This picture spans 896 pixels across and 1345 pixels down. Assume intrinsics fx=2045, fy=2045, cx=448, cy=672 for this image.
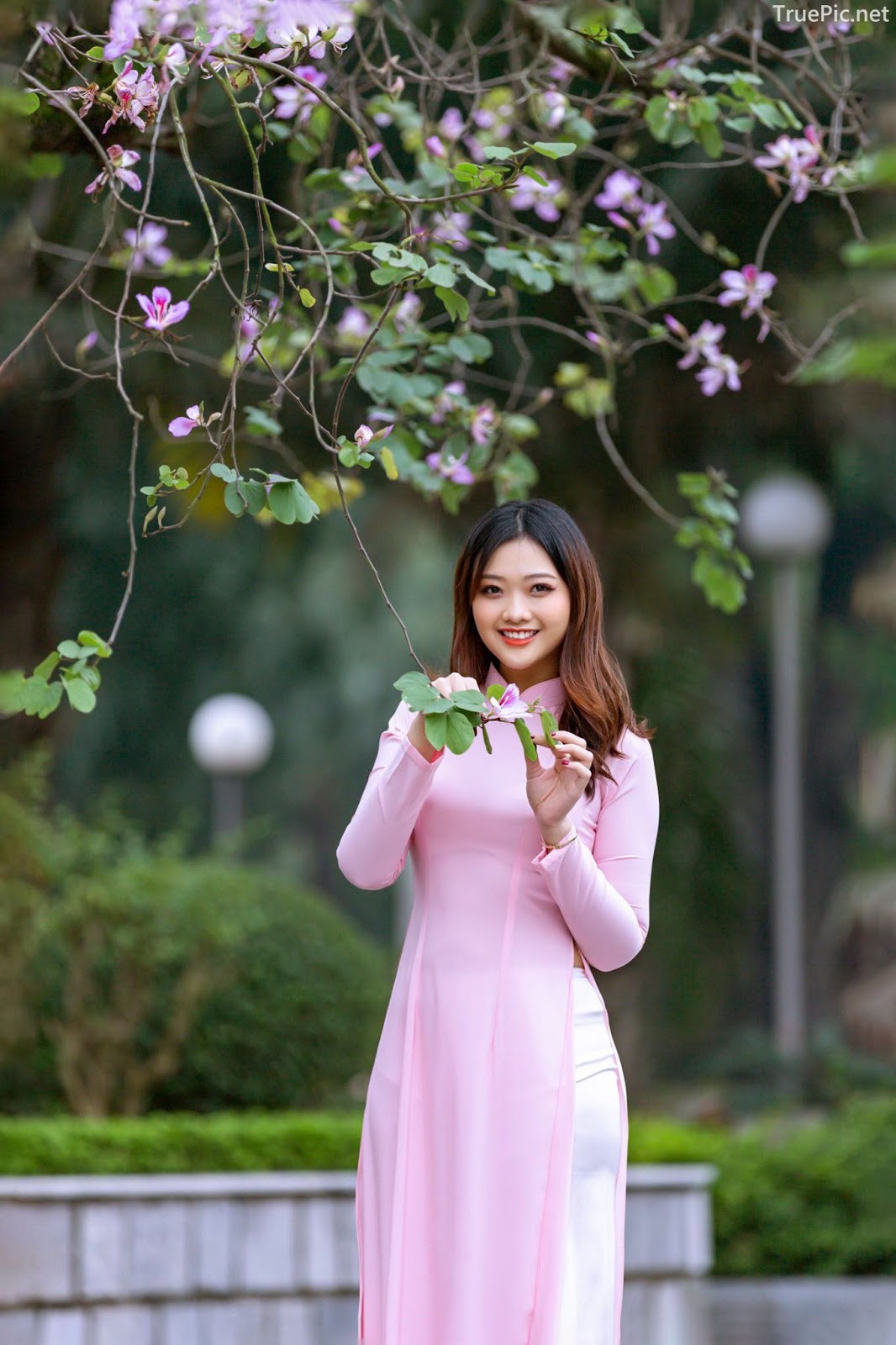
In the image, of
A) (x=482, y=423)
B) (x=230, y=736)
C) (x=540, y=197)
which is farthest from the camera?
(x=230, y=736)

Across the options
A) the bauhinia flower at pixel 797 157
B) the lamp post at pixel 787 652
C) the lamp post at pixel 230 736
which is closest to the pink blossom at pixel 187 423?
the bauhinia flower at pixel 797 157

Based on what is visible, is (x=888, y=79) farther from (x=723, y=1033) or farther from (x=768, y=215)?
(x=723, y=1033)

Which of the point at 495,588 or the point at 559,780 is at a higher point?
the point at 495,588

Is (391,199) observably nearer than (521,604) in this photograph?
No

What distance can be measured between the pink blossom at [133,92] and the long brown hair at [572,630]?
797 millimetres

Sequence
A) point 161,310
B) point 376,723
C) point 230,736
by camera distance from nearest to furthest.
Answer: point 161,310, point 230,736, point 376,723

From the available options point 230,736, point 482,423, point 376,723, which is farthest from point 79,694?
point 376,723

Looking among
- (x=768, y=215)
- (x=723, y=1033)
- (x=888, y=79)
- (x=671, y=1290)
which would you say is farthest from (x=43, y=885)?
(x=723, y=1033)

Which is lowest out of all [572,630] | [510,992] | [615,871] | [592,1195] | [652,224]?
[592,1195]

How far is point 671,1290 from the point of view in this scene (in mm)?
6645

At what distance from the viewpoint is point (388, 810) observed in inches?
108

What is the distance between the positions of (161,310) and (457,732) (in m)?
0.96

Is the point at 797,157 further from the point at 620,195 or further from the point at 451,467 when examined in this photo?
the point at 451,467

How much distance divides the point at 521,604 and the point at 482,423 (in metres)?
1.13
